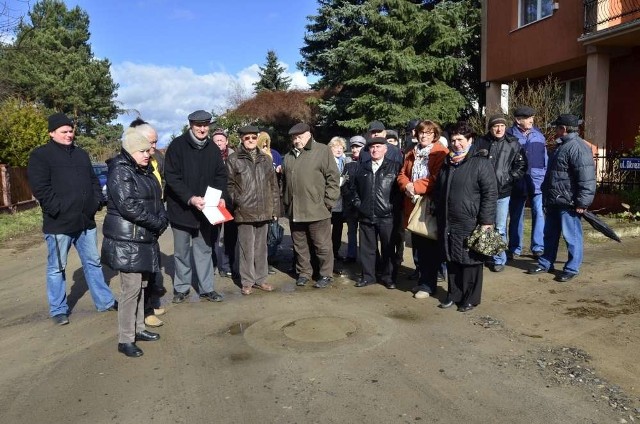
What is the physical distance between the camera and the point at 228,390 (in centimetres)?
365

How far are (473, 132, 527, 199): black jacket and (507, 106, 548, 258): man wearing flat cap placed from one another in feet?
0.79

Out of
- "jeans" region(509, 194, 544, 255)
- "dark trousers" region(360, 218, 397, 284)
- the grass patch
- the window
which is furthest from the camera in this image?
the window

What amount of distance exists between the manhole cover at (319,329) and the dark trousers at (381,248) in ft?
4.17

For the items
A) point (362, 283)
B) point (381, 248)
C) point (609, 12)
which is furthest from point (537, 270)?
point (609, 12)

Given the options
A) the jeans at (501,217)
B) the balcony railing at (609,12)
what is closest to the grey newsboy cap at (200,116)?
the jeans at (501,217)

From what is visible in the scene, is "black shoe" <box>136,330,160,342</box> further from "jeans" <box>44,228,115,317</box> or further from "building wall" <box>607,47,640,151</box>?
"building wall" <box>607,47,640,151</box>

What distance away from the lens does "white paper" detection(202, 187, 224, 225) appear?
17.6ft

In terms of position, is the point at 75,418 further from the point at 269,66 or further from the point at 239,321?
A: the point at 269,66

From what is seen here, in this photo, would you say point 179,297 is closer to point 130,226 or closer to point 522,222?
point 130,226

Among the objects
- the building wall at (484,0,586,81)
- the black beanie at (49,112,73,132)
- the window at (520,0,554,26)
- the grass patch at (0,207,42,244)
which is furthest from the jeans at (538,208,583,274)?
the window at (520,0,554,26)

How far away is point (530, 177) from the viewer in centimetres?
672

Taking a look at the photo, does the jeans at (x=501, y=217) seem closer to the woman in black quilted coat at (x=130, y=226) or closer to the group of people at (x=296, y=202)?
the group of people at (x=296, y=202)

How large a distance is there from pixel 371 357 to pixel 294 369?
0.64 meters

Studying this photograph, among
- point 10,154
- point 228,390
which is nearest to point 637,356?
point 228,390
